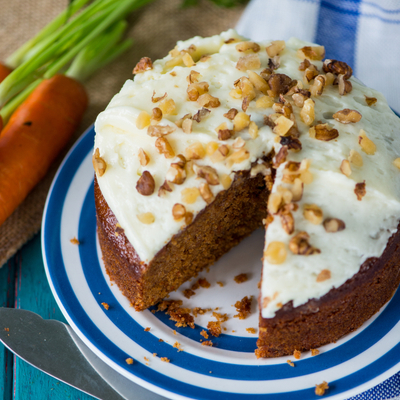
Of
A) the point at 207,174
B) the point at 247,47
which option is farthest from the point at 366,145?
the point at 247,47

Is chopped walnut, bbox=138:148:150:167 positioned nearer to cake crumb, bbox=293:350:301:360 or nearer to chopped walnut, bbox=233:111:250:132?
chopped walnut, bbox=233:111:250:132

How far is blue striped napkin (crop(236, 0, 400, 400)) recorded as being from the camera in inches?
167

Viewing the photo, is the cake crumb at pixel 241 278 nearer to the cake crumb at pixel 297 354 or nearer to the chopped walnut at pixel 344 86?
the cake crumb at pixel 297 354

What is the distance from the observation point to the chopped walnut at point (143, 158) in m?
2.79

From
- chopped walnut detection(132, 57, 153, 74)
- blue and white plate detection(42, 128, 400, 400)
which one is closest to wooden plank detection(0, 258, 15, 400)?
blue and white plate detection(42, 128, 400, 400)

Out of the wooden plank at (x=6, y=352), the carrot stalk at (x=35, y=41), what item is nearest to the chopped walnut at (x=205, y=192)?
the wooden plank at (x=6, y=352)

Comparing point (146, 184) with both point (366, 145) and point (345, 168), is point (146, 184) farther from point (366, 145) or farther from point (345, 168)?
point (366, 145)

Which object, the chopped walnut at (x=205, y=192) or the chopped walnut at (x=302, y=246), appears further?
Answer: the chopped walnut at (x=205, y=192)

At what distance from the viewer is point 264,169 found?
288 centimetres

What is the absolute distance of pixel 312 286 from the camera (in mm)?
2484

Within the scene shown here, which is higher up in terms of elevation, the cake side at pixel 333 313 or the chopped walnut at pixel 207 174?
the chopped walnut at pixel 207 174

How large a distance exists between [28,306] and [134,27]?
119 inches

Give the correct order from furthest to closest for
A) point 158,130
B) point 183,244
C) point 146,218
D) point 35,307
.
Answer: point 35,307 → point 183,244 → point 158,130 → point 146,218

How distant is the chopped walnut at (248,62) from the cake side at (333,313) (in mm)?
1348
